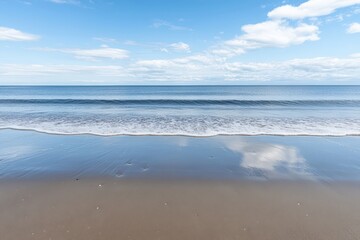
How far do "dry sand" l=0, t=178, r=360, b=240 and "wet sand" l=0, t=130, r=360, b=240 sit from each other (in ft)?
0.07

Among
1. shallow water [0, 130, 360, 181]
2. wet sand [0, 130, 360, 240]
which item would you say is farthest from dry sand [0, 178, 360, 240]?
shallow water [0, 130, 360, 181]

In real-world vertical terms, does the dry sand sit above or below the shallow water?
below

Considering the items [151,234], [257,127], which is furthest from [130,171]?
[257,127]

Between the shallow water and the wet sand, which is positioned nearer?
the wet sand

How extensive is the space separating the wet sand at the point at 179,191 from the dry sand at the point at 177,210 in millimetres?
20

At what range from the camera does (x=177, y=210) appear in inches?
174

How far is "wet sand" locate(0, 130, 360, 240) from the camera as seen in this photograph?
12.6ft

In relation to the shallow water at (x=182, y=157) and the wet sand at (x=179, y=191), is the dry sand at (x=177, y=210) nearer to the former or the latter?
the wet sand at (x=179, y=191)

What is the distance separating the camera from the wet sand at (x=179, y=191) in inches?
151

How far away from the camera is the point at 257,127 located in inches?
499

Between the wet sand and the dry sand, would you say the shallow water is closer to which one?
the wet sand

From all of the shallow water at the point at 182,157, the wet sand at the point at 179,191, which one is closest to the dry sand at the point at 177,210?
the wet sand at the point at 179,191

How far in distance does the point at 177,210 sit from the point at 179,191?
2.64ft

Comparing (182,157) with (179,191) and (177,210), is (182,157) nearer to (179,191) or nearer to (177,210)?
(179,191)
